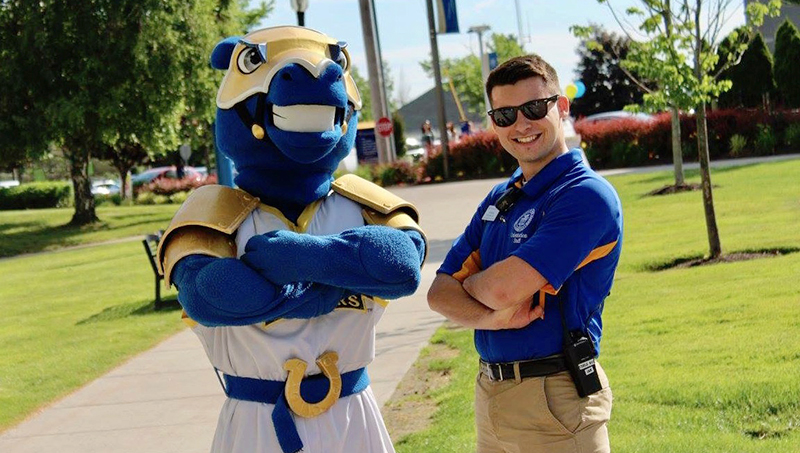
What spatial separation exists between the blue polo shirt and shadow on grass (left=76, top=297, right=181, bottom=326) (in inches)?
358

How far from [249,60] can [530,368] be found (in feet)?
4.63

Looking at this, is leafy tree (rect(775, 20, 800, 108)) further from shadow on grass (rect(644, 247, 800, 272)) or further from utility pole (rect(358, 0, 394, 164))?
shadow on grass (rect(644, 247, 800, 272))

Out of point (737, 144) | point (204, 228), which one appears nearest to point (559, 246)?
point (204, 228)

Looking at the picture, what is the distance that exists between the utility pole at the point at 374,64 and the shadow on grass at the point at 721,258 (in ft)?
64.5

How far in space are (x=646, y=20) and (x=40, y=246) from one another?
1588cm

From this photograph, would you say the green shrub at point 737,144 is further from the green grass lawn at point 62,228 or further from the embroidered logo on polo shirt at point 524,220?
the embroidered logo on polo shirt at point 524,220

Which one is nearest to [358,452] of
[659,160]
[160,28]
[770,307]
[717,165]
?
[770,307]

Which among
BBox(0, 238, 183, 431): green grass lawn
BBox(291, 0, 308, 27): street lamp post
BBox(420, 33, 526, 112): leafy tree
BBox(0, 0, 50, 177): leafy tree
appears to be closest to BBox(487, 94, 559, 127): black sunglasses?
BBox(0, 238, 183, 431): green grass lawn

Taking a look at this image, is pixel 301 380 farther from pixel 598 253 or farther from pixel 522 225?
pixel 598 253

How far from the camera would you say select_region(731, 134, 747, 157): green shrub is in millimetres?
25656

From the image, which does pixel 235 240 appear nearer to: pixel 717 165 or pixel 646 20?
pixel 646 20

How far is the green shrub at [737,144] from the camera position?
84.2ft

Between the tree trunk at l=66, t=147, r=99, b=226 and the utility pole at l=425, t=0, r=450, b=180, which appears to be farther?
the utility pole at l=425, t=0, r=450, b=180

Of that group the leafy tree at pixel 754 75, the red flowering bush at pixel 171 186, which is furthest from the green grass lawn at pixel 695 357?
the red flowering bush at pixel 171 186
